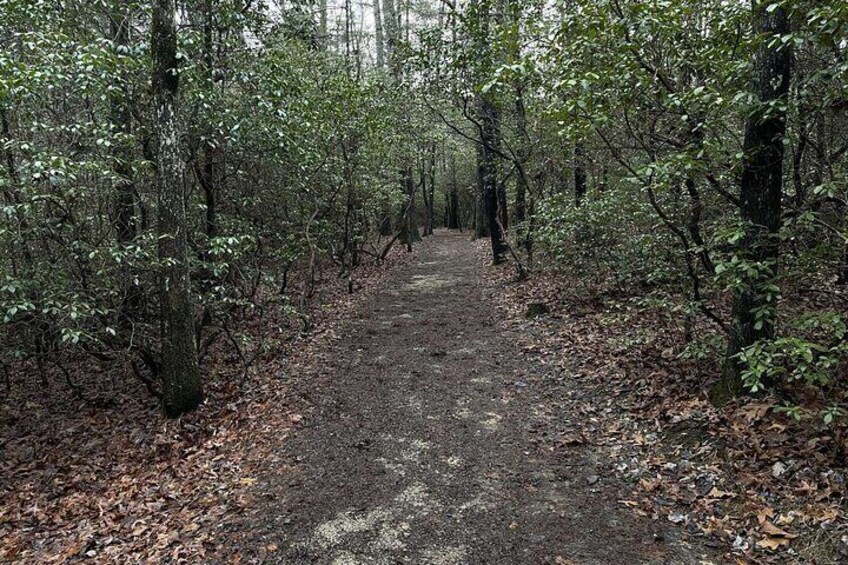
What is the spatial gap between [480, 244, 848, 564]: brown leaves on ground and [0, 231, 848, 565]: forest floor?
0.02 metres

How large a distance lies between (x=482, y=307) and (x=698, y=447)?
704cm

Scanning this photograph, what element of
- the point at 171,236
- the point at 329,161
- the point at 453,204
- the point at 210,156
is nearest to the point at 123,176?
the point at 171,236

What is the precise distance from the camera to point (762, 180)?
15.8ft

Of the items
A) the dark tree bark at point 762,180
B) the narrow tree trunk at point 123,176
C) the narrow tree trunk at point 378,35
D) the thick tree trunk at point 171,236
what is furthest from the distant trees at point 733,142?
the narrow tree trunk at point 378,35

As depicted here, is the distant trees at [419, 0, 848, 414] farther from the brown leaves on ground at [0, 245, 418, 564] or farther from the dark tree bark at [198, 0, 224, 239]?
the brown leaves on ground at [0, 245, 418, 564]

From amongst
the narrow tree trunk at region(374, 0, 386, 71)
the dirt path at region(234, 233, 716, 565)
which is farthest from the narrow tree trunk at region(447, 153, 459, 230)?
the dirt path at region(234, 233, 716, 565)

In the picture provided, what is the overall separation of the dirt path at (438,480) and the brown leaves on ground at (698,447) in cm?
27

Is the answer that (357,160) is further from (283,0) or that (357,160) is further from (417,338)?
(417,338)

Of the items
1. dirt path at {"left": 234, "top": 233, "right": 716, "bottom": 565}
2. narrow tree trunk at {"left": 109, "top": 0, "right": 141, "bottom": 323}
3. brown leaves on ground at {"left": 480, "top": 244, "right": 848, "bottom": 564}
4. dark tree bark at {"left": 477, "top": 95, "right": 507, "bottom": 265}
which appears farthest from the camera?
dark tree bark at {"left": 477, "top": 95, "right": 507, "bottom": 265}

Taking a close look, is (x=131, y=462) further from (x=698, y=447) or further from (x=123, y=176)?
(x=698, y=447)

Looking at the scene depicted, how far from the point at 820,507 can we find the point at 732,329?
1.88 metres

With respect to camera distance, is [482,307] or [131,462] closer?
[131,462]

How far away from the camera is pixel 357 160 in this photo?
13555 mm

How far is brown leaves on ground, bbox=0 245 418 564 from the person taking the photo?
15.8 feet
